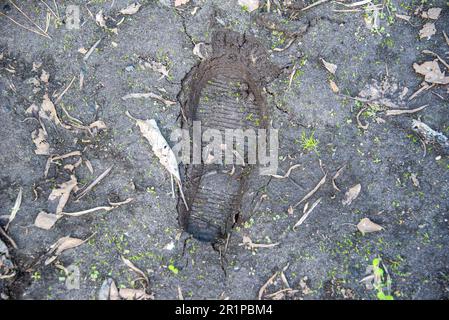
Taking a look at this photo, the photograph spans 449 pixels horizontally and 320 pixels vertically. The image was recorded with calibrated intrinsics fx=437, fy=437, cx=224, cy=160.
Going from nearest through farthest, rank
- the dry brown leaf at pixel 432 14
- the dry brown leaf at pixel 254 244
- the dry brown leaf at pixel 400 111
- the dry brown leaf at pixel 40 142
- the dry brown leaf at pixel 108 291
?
the dry brown leaf at pixel 108 291
the dry brown leaf at pixel 254 244
the dry brown leaf at pixel 40 142
the dry brown leaf at pixel 400 111
the dry brown leaf at pixel 432 14

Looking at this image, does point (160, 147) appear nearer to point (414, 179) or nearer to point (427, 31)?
point (414, 179)

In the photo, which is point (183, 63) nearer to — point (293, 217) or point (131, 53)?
point (131, 53)

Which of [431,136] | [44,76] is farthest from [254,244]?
[44,76]

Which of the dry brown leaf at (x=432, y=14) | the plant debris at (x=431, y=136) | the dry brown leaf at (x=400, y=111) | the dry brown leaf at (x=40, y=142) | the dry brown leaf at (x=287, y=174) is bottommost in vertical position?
the dry brown leaf at (x=287, y=174)

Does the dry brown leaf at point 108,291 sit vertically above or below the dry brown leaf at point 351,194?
below

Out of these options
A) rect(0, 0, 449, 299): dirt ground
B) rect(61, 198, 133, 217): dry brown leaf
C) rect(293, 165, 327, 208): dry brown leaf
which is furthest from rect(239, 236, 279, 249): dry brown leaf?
rect(61, 198, 133, 217): dry brown leaf

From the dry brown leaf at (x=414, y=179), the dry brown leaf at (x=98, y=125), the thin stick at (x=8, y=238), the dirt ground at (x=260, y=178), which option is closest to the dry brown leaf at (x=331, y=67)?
the dirt ground at (x=260, y=178)

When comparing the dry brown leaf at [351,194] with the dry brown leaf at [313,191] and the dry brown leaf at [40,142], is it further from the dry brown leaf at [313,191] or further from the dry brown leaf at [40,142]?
the dry brown leaf at [40,142]

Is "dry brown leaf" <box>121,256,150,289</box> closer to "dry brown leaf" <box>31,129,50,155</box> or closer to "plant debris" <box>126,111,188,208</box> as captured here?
"plant debris" <box>126,111,188,208</box>
